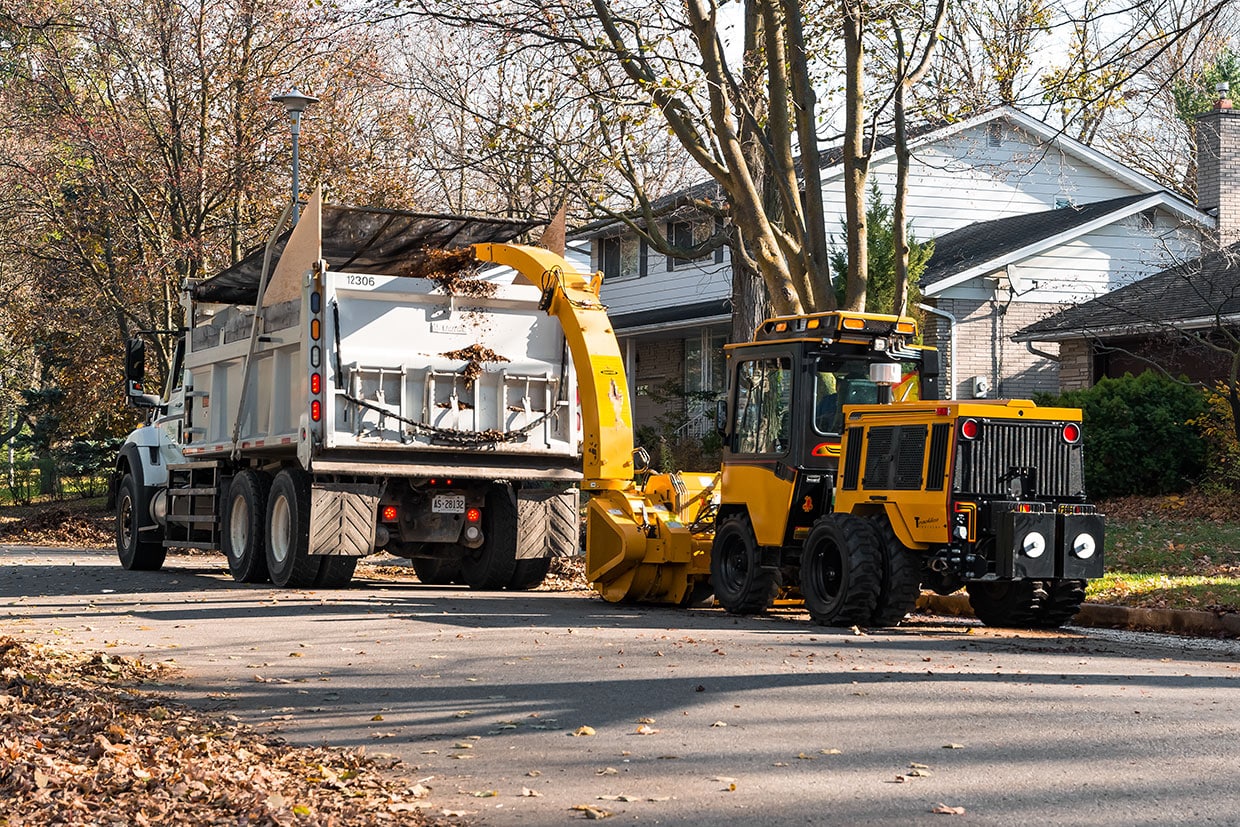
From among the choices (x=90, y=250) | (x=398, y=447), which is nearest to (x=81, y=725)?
(x=398, y=447)

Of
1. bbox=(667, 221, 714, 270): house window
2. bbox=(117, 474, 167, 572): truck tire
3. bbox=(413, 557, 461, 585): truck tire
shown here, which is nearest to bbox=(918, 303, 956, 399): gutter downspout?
bbox=(667, 221, 714, 270): house window

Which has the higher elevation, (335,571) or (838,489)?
(838,489)

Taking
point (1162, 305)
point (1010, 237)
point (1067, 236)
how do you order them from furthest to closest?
point (1010, 237)
point (1067, 236)
point (1162, 305)

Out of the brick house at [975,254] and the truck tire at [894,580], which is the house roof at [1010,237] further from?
the truck tire at [894,580]

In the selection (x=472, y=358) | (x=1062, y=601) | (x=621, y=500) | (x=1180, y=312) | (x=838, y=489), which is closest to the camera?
(x=1062, y=601)

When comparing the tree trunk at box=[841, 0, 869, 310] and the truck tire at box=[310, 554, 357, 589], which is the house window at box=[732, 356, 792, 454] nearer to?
the tree trunk at box=[841, 0, 869, 310]

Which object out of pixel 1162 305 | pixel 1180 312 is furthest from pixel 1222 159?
pixel 1180 312

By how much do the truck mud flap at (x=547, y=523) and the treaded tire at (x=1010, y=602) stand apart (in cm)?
511

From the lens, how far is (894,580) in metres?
13.4

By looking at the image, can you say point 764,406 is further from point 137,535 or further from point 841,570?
point 137,535

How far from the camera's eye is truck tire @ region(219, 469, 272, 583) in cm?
1808

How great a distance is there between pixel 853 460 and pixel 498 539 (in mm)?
5257

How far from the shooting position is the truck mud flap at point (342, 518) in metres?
16.6

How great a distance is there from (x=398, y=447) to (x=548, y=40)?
7.37m
